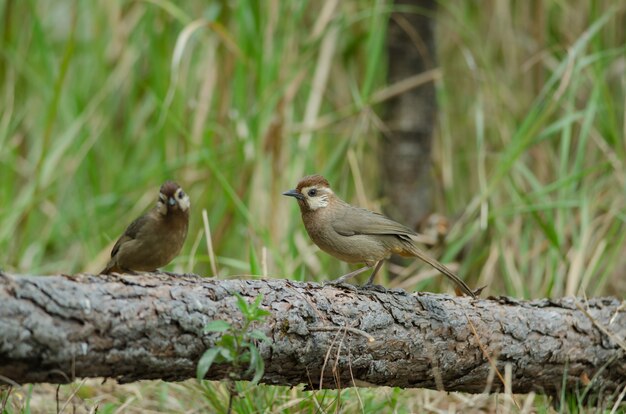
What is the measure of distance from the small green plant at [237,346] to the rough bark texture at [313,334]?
8 centimetres

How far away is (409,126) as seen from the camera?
6.55 m

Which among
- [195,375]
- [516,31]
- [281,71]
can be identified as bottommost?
[195,375]

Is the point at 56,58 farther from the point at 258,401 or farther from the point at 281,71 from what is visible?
the point at 258,401

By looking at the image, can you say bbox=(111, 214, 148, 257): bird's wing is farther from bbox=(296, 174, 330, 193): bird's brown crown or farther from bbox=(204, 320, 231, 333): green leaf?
bbox=(204, 320, 231, 333): green leaf

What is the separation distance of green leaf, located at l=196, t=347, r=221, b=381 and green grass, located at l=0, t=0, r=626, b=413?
6.65 ft

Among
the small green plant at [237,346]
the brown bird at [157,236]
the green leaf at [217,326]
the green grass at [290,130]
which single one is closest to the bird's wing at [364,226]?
the green grass at [290,130]

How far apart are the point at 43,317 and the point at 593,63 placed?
4.60 m

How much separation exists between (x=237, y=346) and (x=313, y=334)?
0.44 metres

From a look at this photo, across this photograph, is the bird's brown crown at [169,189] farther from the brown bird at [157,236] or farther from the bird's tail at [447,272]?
the bird's tail at [447,272]

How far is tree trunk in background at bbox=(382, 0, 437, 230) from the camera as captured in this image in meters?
6.54

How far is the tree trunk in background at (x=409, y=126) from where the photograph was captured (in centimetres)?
654

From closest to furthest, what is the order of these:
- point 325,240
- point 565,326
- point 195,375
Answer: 1. point 195,375
2. point 565,326
3. point 325,240

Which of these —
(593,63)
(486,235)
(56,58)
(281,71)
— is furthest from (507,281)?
(56,58)

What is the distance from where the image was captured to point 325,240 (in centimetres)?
429
